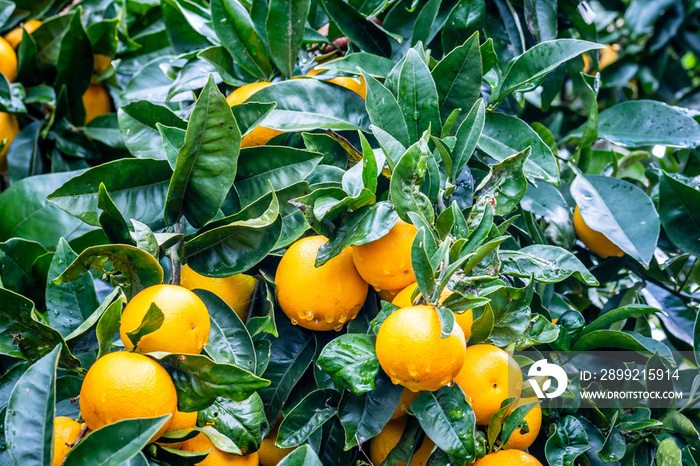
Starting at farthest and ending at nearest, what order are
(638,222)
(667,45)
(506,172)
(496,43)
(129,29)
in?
(667,45), (129,29), (496,43), (638,222), (506,172)

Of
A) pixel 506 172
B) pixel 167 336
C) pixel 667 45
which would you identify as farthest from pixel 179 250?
pixel 667 45

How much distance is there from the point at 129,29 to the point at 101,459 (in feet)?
4.47

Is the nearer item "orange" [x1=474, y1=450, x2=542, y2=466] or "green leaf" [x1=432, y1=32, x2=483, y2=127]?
"orange" [x1=474, y1=450, x2=542, y2=466]

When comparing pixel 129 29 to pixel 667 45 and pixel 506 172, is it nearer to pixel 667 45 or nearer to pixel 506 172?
pixel 506 172

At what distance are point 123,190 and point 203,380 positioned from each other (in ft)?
1.07

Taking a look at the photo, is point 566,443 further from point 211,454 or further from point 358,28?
point 358,28

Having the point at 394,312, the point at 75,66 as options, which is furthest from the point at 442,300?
the point at 75,66

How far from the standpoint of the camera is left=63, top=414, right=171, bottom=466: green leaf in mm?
569

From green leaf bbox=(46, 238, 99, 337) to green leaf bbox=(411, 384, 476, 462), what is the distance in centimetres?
52

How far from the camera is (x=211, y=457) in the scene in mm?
758

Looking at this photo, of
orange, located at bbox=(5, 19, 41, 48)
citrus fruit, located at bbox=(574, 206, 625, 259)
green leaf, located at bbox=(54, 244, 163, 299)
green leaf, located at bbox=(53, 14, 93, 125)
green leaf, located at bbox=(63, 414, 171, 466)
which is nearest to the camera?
green leaf, located at bbox=(63, 414, 171, 466)

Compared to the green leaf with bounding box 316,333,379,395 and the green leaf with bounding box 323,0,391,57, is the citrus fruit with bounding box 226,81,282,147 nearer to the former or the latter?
the green leaf with bounding box 323,0,391,57

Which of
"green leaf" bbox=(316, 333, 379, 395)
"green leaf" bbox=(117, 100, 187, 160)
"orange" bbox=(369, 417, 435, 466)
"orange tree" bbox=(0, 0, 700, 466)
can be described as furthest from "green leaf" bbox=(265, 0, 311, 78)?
"orange" bbox=(369, 417, 435, 466)

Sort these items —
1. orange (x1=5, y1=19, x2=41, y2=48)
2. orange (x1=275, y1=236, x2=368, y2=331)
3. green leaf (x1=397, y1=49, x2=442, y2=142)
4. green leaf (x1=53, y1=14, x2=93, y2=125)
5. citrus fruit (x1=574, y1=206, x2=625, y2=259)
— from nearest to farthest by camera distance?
orange (x1=275, y1=236, x2=368, y2=331) < green leaf (x1=397, y1=49, x2=442, y2=142) < citrus fruit (x1=574, y1=206, x2=625, y2=259) < green leaf (x1=53, y1=14, x2=93, y2=125) < orange (x1=5, y1=19, x2=41, y2=48)
